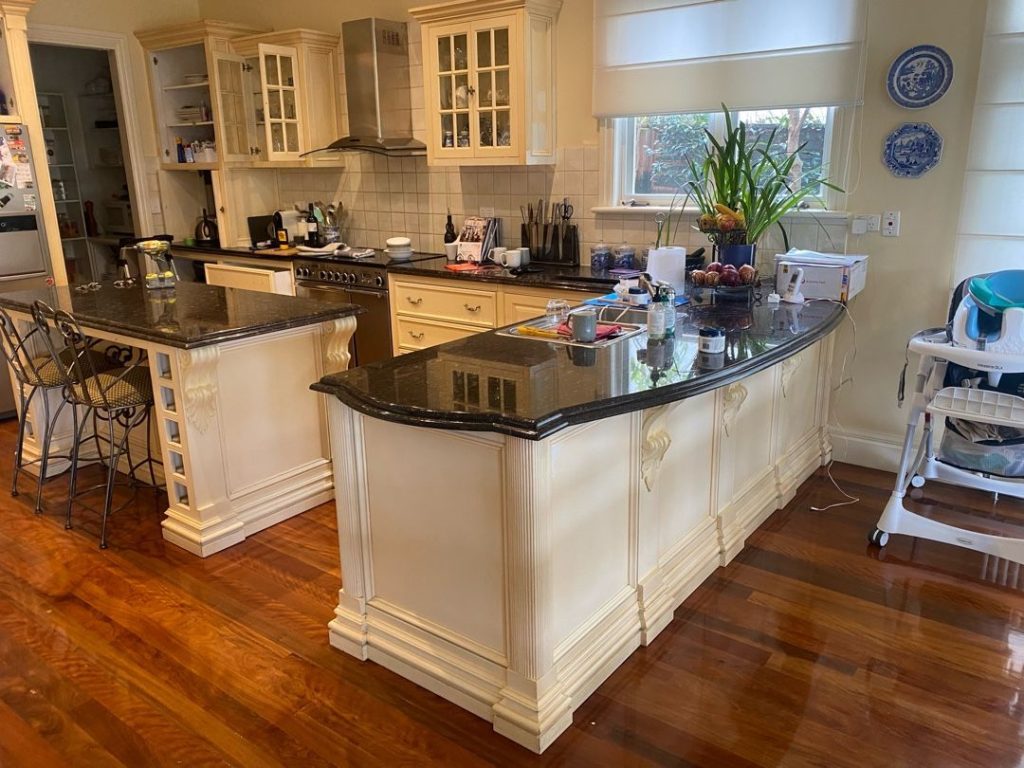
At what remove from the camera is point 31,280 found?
4.66 m

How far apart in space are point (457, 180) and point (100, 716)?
3.51 metres

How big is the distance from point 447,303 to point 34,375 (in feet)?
6.48

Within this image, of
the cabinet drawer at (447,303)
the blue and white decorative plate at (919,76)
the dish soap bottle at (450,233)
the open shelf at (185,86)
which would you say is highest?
the open shelf at (185,86)

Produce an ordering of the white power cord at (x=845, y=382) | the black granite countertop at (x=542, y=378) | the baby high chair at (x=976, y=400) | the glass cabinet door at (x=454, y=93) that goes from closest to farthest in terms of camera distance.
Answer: the black granite countertop at (x=542, y=378), the baby high chair at (x=976, y=400), the white power cord at (x=845, y=382), the glass cabinet door at (x=454, y=93)

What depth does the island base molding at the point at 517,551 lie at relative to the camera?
193cm

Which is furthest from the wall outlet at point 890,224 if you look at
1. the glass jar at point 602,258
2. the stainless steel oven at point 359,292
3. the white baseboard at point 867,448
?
the stainless steel oven at point 359,292

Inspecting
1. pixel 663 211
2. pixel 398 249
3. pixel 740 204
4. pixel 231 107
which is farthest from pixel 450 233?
pixel 740 204

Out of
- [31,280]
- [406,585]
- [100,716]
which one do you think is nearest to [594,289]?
[406,585]

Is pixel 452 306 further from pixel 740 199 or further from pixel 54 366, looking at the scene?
pixel 54 366

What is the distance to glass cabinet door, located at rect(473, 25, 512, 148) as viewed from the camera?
4.07 metres

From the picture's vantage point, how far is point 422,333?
4.45 meters

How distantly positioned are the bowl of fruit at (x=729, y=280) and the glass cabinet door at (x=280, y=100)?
313cm

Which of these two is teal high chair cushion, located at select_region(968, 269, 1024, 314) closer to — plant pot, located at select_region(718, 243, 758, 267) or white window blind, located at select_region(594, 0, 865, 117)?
plant pot, located at select_region(718, 243, 758, 267)

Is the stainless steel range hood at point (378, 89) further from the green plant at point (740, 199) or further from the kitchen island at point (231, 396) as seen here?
the green plant at point (740, 199)
